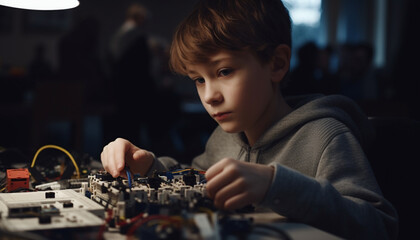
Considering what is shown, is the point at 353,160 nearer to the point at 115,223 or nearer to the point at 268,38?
the point at 268,38

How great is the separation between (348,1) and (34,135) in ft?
20.9

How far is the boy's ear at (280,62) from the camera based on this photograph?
4.12 feet

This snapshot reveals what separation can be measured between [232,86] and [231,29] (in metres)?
0.15

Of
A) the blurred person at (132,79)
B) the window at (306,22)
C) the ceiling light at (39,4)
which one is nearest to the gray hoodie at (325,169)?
the ceiling light at (39,4)

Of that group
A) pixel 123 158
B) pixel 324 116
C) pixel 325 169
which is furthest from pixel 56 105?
pixel 325 169

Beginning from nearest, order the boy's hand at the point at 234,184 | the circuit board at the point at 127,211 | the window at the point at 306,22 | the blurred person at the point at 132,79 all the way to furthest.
Answer: the circuit board at the point at 127,211, the boy's hand at the point at 234,184, the blurred person at the point at 132,79, the window at the point at 306,22

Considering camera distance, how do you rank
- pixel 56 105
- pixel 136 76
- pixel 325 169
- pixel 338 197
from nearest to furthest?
pixel 338 197 → pixel 325 169 → pixel 136 76 → pixel 56 105

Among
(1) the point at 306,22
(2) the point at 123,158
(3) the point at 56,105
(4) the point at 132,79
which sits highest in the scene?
(1) the point at 306,22

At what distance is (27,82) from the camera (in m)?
5.19

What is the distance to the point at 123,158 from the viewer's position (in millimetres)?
1104

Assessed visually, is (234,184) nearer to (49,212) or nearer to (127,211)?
(127,211)

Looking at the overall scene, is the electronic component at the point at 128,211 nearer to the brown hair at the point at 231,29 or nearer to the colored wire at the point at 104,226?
the colored wire at the point at 104,226

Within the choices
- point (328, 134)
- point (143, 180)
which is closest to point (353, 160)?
point (328, 134)

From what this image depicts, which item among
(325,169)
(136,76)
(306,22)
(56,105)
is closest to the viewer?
(325,169)
